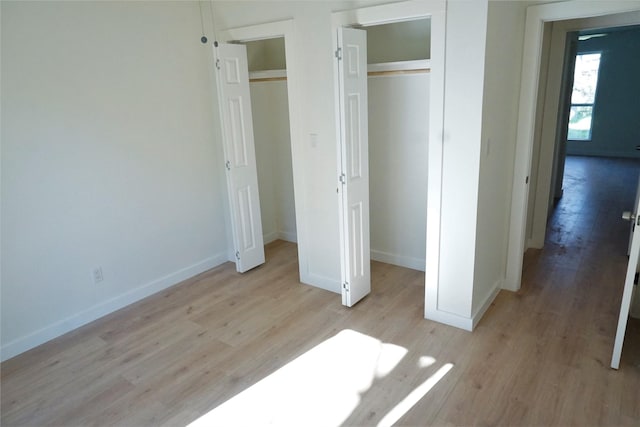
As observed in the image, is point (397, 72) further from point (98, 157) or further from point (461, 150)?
point (98, 157)

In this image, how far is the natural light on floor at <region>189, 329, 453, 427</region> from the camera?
2.25 meters

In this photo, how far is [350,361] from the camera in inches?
106

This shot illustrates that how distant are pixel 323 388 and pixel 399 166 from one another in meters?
2.19

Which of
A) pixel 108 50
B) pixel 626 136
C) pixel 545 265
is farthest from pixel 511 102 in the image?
pixel 626 136

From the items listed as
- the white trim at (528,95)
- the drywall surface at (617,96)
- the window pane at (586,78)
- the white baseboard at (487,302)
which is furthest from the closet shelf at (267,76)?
the drywall surface at (617,96)

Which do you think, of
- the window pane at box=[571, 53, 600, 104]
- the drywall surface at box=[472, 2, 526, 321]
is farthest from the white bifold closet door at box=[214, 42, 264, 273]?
the window pane at box=[571, 53, 600, 104]

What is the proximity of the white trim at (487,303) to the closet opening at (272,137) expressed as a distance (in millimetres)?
2138

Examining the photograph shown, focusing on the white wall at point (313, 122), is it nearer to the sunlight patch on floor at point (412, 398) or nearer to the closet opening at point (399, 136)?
the closet opening at point (399, 136)

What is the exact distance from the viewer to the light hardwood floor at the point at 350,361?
2285mm

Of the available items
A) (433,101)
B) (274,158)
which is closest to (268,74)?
(274,158)

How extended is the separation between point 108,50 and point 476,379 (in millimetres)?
3448

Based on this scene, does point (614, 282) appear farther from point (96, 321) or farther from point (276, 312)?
point (96, 321)

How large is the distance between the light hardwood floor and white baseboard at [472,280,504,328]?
0.06 meters

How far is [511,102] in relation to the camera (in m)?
3.12
